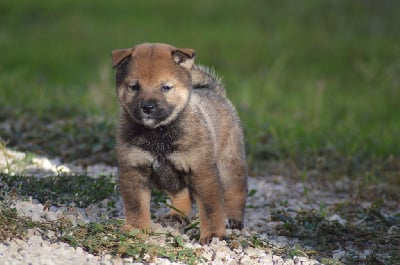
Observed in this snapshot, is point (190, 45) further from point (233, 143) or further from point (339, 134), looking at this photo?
point (233, 143)

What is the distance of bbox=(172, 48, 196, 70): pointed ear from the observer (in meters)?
5.98

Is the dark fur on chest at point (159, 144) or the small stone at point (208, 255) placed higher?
the dark fur on chest at point (159, 144)

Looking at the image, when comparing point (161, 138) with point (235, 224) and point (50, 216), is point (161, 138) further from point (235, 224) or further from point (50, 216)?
point (235, 224)

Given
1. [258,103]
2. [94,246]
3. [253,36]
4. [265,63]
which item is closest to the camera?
[94,246]

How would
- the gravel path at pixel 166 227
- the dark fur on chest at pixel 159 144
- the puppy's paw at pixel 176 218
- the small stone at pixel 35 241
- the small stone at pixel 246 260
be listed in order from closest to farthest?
the gravel path at pixel 166 227 < the small stone at pixel 35 241 < the small stone at pixel 246 260 < the dark fur on chest at pixel 159 144 < the puppy's paw at pixel 176 218

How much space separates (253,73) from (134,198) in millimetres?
8589

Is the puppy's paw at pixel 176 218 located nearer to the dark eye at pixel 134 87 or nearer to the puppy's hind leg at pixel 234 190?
the puppy's hind leg at pixel 234 190

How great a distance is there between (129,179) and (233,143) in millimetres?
1190

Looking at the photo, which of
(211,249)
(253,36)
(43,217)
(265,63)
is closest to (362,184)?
(211,249)

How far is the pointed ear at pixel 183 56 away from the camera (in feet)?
19.6

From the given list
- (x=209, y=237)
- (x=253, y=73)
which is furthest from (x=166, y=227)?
(x=253, y=73)

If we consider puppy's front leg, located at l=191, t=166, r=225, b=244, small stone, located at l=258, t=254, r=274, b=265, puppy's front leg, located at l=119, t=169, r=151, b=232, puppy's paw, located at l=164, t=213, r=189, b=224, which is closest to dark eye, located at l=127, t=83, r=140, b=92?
puppy's front leg, located at l=119, t=169, r=151, b=232

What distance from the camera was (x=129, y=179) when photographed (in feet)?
19.4

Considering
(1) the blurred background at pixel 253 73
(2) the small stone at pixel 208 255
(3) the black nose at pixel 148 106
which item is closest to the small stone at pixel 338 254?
(2) the small stone at pixel 208 255
